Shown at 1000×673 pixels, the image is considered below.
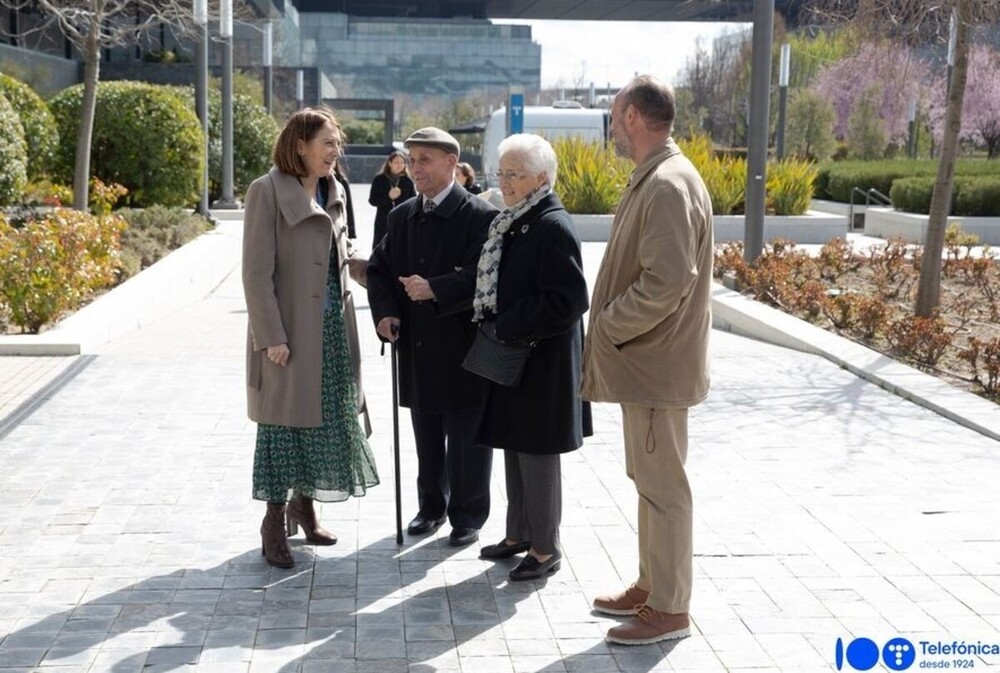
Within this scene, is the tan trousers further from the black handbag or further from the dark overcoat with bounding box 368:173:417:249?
the dark overcoat with bounding box 368:173:417:249

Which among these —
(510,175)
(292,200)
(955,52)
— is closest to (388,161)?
(955,52)

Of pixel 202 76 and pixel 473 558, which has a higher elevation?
pixel 202 76

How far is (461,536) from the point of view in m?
Result: 6.05

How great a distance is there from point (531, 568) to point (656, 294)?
153 centimetres

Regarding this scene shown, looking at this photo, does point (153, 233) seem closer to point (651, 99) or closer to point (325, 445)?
point (325, 445)

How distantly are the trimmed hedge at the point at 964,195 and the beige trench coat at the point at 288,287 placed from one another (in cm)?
2040

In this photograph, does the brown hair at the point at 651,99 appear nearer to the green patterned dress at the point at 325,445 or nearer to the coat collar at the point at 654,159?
the coat collar at the point at 654,159

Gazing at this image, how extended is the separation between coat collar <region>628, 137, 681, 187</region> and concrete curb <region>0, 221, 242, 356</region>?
6.98 metres

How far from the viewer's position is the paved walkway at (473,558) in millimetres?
4809

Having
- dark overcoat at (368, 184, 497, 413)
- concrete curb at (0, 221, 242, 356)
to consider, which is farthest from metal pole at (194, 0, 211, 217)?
dark overcoat at (368, 184, 497, 413)

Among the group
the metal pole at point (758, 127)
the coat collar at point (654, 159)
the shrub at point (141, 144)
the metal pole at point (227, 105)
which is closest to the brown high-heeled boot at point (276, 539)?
the coat collar at point (654, 159)

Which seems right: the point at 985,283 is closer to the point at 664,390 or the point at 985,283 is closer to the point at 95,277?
the point at 95,277

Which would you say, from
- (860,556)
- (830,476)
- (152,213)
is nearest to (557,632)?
(860,556)

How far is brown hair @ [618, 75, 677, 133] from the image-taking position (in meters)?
4.64
